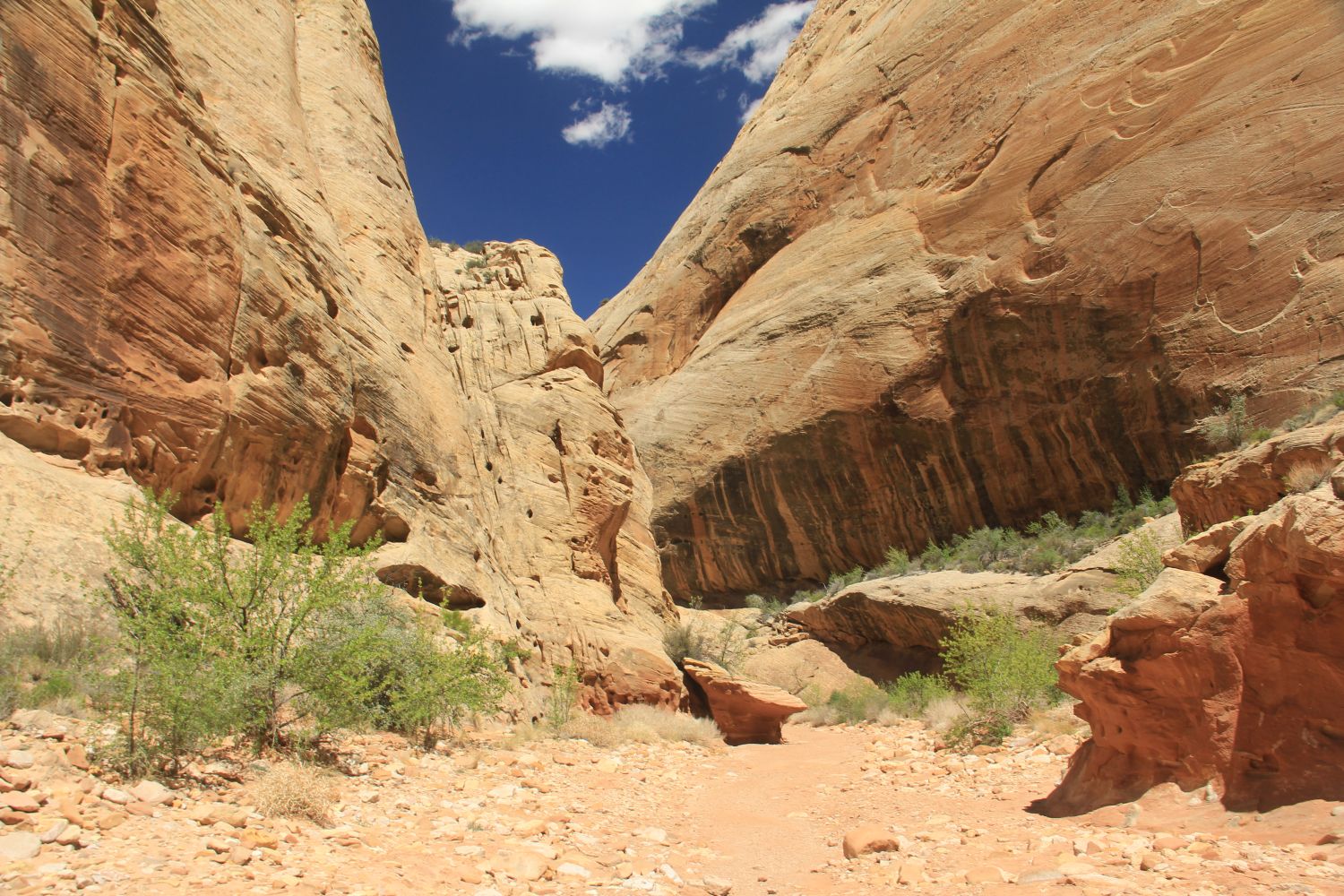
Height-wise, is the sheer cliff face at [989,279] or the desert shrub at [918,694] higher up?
the sheer cliff face at [989,279]

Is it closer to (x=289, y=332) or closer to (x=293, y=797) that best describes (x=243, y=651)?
(x=293, y=797)

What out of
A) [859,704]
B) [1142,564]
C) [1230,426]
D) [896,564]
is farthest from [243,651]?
[896,564]

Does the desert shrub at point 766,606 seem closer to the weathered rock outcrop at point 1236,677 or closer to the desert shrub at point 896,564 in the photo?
the desert shrub at point 896,564

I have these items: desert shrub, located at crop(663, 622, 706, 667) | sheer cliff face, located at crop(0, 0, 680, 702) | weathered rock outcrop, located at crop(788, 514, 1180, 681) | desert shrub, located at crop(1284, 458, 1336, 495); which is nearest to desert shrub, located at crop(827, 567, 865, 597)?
weathered rock outcrop, located at crop(788, 514, 1180, 681)

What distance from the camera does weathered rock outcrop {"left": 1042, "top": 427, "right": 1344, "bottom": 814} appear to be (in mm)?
4922

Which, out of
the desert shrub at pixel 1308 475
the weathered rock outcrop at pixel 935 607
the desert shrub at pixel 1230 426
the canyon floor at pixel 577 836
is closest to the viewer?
the canyon floor at pixel 577 836

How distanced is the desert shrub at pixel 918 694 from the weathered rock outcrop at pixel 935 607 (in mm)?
1001

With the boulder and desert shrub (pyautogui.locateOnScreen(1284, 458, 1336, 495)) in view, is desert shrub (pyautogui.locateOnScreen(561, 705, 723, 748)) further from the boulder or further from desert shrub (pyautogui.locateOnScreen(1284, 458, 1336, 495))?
desert shrub (pyautogui.locateOnScreen(1284, 458, 1336, 495))

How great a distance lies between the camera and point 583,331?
61.0ft

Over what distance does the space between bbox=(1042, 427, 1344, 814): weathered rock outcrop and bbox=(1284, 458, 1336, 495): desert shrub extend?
5.40 ft

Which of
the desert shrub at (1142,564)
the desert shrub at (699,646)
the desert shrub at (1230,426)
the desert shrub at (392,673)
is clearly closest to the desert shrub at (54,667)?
the desert shrub at (392,673)

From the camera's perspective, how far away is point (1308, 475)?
7430 mm

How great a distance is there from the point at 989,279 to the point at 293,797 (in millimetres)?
21314

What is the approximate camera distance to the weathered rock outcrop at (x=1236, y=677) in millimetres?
4922
